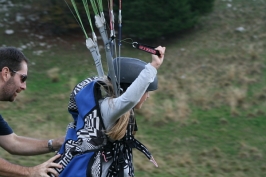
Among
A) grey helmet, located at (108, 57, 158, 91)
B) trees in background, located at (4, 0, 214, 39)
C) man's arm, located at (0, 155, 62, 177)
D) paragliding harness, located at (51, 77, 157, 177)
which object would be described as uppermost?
trees in background, located at (4, 0, 214, 39)

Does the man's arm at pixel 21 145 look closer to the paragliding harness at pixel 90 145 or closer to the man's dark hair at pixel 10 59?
the paragliding harness at pixel 90 145

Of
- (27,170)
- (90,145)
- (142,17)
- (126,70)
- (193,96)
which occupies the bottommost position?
(27,170)

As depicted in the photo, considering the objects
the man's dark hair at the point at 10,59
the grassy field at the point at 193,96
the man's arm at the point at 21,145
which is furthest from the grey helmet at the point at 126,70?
the grassy field at the point at 193,96

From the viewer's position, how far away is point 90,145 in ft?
10.3

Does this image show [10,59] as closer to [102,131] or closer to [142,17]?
[102,131]

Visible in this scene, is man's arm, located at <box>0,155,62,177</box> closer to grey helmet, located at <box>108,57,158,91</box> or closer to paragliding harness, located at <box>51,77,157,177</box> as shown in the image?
paragliding harness, located at <box>51,77,157,177</box>

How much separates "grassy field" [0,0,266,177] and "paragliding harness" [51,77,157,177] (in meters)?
3.14

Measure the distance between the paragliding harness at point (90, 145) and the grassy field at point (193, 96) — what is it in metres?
3.14

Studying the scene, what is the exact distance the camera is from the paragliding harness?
10.3 ft

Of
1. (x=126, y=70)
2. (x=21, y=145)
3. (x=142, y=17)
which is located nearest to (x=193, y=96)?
(x=142, y=17)

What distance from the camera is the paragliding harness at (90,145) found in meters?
3.14

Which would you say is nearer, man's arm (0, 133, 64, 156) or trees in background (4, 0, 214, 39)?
man's arm (0, 133, 64, 156)

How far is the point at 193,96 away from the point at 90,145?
658 centimetres

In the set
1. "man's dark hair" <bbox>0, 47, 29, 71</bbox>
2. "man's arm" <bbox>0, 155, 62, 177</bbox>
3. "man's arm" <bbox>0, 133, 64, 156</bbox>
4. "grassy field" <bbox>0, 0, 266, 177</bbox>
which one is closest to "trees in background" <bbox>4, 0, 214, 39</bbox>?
"grassy field" <bbox>0, 0, 266, 177</bbox>
